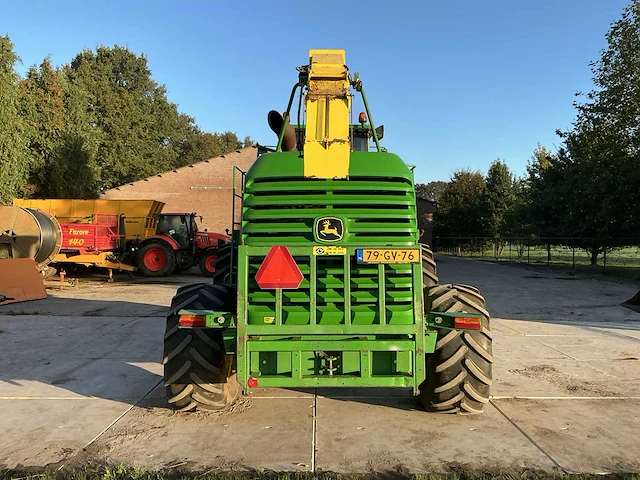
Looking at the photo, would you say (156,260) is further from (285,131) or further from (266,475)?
(266,475)

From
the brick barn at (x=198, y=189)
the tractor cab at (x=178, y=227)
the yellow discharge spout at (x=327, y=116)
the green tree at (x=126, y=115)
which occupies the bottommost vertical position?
the tractor cab at (x=178, y=227)

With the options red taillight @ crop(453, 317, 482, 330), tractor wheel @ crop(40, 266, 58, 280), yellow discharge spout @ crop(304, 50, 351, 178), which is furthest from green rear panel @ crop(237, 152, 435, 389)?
tractor wheel @ crop(40, 266, 58, 280)

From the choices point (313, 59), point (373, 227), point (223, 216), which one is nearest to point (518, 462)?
point (373, 227)

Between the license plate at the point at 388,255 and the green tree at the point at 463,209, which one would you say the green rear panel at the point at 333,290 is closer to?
the license plate at the point at 388,255

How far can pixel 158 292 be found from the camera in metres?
13.8

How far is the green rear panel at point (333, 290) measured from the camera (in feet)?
12.6

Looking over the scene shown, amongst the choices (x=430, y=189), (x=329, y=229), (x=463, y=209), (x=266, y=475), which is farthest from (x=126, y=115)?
(x=430, y=189)

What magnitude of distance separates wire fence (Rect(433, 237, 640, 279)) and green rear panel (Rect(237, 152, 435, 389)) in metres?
18.0

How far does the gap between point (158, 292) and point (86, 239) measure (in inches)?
196

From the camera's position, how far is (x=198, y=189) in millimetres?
30078

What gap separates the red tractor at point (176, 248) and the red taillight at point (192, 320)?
12.9 metres

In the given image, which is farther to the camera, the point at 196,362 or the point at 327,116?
the point at 327,116

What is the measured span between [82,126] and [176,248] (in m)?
12.5

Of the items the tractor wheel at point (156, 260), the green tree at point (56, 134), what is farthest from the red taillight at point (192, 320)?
the green tree at point (56, 134)
